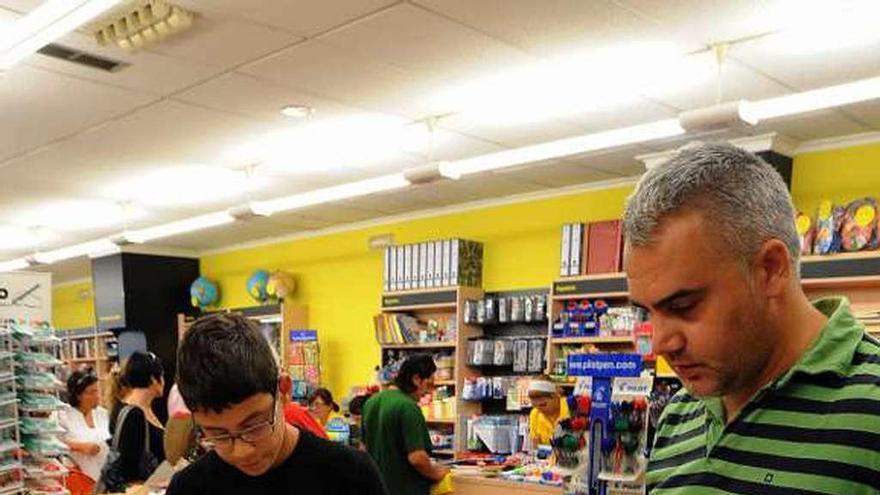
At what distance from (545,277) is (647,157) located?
68.3 inches

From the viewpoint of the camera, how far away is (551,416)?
636 centimetres

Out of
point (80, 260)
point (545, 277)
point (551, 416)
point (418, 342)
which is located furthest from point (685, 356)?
point (80, 260)

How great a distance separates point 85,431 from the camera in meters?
5.47

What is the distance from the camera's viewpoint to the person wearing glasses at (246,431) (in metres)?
1.67

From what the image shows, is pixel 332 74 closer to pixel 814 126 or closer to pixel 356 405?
pixel 814 126

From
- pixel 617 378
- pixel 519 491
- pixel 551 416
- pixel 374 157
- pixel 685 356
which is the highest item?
pixel 374 157

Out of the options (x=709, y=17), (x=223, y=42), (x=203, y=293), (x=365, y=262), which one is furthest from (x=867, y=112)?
(x=203, y=293)

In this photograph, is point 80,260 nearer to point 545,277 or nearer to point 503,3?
point 545,277

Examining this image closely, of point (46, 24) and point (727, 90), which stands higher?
point (727, 90)

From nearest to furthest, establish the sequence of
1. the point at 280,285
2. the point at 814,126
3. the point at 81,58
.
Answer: the point at 81,58 → the point at 814,126 → the point at 280,285

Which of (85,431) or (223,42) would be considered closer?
(223,42)

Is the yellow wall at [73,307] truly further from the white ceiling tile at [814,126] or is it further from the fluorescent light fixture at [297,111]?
the white ceiling tile at [814,126]

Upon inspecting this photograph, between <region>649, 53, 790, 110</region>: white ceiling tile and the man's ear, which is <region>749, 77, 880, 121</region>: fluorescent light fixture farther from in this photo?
the man's ear

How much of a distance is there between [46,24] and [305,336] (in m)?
6.53
